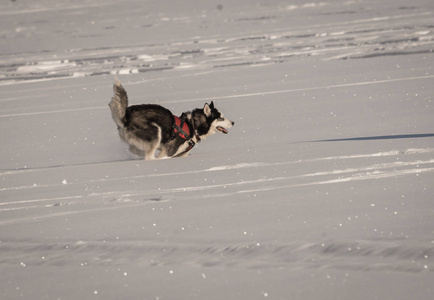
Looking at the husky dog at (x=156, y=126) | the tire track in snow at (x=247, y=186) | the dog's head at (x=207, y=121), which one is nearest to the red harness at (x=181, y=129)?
the husky dog at (x=156, y=126)

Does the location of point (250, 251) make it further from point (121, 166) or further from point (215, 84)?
point (215, 84)

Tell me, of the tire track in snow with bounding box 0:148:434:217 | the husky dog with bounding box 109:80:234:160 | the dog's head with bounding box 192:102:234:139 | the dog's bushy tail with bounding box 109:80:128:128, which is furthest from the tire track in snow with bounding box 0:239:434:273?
the dog's head with bounding box 192:102:234:139

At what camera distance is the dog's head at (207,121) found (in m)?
8.13

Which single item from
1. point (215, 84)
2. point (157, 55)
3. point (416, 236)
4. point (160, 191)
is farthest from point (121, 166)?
point (157, 55)

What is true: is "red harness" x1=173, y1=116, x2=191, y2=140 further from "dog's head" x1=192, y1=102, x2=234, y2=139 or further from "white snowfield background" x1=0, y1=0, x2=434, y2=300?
"white snowfield background" x1=0, y1=0, x2=434, y2=300

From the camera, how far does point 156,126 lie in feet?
24.8

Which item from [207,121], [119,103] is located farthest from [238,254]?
[207,121]

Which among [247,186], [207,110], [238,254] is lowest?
[238,254]

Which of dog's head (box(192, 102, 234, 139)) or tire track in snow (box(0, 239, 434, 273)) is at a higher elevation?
dog's head (box(192, 102, 234, 139))

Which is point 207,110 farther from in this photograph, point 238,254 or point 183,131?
point 238,254

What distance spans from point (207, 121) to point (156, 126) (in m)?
0.86

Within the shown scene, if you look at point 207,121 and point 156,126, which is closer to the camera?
point 156,126

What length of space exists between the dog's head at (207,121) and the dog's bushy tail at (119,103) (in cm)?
104

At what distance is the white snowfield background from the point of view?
3.75 meters
